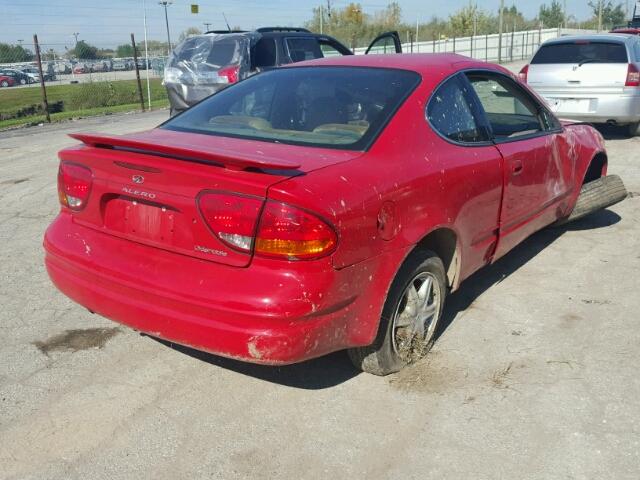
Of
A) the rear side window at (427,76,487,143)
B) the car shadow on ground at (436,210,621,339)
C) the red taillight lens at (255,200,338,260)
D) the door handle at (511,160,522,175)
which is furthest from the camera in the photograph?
the car shadow on ground at (436,210,621,339)

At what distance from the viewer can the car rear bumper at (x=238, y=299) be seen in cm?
264

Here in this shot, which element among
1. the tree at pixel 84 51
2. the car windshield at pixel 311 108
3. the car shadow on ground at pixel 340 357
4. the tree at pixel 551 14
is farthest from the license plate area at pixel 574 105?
the tree at pixel 551 14

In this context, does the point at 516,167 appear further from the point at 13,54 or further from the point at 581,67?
the point at 13,54

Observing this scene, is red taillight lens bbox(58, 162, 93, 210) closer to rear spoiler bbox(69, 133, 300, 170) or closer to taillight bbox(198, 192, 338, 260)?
rear spoiler bbox(69, 133, 300, 170)

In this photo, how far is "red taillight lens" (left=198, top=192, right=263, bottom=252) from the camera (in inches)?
104

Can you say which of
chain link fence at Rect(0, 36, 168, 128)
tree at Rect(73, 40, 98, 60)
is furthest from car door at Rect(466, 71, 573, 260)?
tree at Rect(73, 40, 98, 60)

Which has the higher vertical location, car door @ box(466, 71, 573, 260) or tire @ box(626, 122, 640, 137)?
car door @ box(466, 71, 573, 260)

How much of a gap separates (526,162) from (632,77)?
6.82 metres

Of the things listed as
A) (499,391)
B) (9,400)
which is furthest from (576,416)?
(9,400)

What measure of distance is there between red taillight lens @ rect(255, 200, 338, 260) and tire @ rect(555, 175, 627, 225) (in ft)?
11.0

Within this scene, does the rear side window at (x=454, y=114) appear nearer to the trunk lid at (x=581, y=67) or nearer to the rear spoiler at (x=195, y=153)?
the rear spoiler at (x=195, y=153)

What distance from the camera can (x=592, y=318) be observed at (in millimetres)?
4055

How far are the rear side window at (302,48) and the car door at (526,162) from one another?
21.4 ft

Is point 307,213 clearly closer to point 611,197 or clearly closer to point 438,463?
point 438,463
